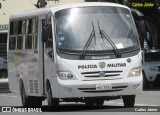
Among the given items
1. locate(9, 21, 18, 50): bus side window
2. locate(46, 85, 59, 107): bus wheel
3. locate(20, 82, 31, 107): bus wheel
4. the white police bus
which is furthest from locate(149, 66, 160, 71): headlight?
locate(46, 85, 59, 107): bus wheel

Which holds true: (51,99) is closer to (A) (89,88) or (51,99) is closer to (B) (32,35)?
(A) (89,88)

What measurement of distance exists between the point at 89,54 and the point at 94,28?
0.80 meters

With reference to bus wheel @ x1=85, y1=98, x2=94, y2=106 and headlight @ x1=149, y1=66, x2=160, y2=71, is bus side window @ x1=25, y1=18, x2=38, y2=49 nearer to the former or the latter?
bus wheel @ x1=85, y1=98, x2=94, y2=106

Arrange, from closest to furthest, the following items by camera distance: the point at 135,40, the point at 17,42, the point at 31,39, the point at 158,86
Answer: the point at 135,40
the point at 31,39
the point at 17,42
the point at 158,86

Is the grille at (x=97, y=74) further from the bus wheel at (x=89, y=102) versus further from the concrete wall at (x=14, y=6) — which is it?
the concrete wall at (x=14, y=6)

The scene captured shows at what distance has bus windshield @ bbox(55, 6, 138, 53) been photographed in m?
18.8

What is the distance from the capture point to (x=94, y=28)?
749 inches

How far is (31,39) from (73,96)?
11.5 feet

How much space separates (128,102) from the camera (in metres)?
19.3

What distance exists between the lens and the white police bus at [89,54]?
60.3 ft

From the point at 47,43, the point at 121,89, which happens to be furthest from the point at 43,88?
the point at 121,89

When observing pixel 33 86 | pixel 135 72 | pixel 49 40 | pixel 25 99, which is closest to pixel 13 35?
pixel 25 99

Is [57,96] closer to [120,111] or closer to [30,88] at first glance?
[120,111]

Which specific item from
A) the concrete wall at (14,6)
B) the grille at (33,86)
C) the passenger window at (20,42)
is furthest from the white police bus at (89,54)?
the concrete wall at (14,6)
